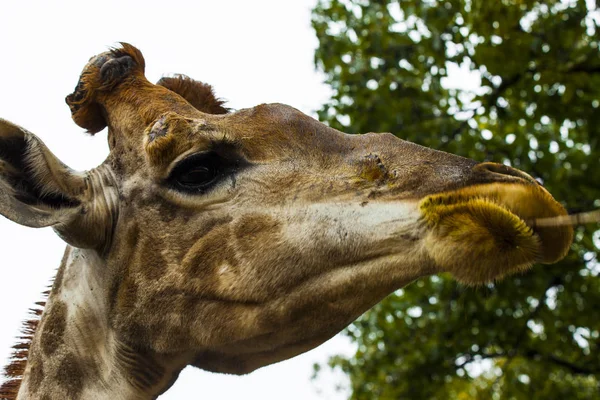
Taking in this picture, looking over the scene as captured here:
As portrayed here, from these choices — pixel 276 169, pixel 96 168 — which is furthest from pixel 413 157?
pixel 96 168

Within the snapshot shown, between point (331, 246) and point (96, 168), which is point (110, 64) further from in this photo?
point (331, 246)

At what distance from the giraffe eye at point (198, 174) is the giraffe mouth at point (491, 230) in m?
0.97

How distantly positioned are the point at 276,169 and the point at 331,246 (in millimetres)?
446

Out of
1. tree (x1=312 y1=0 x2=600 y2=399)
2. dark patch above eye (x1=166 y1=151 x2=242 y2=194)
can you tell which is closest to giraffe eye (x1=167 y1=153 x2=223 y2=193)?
dark patch above eye (x1=166 y1=151 x2=242 y2=194)

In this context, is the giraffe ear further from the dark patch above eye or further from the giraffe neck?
the dark patch above eye

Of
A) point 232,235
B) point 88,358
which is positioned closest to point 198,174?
point 232,235

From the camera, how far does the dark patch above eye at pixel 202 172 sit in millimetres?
3131

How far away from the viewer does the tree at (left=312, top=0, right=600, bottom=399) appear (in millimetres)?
7828

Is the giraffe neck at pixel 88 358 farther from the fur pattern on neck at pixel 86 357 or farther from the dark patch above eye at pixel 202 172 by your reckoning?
the dark patch above eye at pixel 202 172

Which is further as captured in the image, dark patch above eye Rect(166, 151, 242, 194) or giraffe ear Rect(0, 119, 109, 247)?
dark patch above eye Rect(166, 151, 242, 194)

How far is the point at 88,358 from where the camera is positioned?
322 cm

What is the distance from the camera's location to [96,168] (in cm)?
343

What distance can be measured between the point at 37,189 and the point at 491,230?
1.83 meters

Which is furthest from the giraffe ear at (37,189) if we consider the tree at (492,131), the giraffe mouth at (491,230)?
the tree at (492,131)
